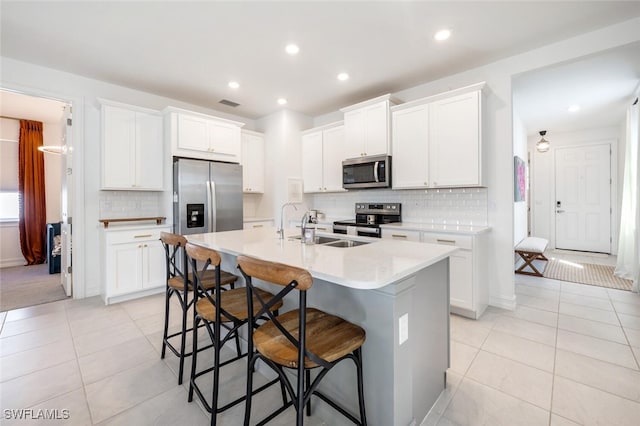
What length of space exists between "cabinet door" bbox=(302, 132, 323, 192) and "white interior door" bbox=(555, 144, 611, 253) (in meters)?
5.60

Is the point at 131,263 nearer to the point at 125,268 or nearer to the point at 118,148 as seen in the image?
the point at 125,268

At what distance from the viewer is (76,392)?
1854 millimetres

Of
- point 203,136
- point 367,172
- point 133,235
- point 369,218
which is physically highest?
point 203,136

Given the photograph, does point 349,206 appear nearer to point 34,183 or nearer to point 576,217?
point 576,217

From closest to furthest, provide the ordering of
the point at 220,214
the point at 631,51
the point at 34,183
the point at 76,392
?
1. the point at 76,392
2. the point at 631,51
3. the point at 220,214
4. the point at 34,183

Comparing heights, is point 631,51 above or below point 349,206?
above

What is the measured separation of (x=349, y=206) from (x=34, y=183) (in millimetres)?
6150

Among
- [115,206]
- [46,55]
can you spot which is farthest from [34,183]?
[46,55]

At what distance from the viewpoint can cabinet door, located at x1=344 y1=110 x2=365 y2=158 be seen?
13.4 ft

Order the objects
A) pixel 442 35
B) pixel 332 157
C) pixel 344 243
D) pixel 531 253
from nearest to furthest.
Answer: pixel 344 243 → pixel 442 35 → pixel 531 253 → pixel 332 157

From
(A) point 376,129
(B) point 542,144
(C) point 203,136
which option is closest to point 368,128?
(A) point 376,129

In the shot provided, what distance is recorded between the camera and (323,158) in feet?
15.7

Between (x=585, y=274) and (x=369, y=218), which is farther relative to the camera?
(x=585, y=274)

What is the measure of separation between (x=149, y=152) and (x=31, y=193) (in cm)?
369
